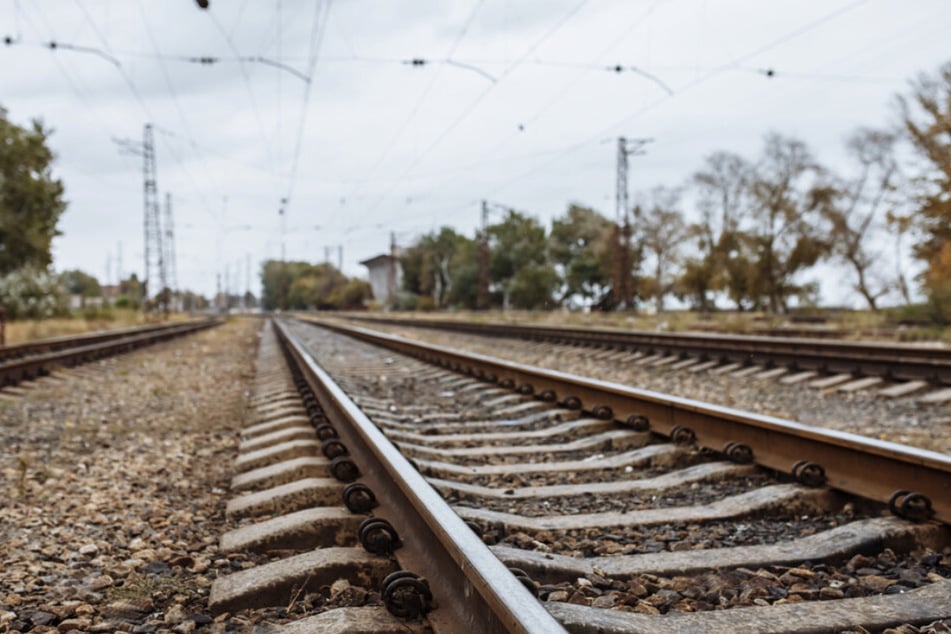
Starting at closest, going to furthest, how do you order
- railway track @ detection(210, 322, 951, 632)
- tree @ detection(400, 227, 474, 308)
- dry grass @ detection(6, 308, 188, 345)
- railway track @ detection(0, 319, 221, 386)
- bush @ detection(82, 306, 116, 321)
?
1. railway track @ detection(210, 322, 951, 632)
2. railway track @ detection(0, 319, 221, 386)
3. dry grass @ detection(6, 308, 188, 345)
4. bush @ detection(82, 306, 116, 321)
5. tree @ detection(400, 227, 474, 308)

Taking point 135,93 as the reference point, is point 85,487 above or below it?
below

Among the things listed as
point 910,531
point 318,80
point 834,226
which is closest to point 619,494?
point 910,531

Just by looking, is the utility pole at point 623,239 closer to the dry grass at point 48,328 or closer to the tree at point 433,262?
the dry grass at point 48,328

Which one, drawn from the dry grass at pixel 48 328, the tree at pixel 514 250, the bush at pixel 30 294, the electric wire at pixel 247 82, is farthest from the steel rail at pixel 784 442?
the tree at pixel 514 250

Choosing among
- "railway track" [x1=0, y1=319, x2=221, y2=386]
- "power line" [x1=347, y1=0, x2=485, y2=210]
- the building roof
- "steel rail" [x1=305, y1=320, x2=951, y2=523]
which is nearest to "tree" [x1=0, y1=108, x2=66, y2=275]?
"power line" [x1=347, y1=0, x2=485, y2=210]

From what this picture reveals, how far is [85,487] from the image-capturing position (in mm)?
3822

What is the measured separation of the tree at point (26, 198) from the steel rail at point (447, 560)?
3437 cm

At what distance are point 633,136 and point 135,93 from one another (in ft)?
67.5

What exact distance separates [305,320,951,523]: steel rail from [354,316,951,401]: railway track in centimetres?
296

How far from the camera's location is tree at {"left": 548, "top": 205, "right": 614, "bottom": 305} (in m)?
57.9

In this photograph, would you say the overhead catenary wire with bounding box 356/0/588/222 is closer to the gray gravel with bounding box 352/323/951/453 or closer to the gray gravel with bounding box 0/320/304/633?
the gray gravel with bounding box 352/323/951/453

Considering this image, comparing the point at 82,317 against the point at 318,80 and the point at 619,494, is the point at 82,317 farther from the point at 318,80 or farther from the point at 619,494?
the point at 619,494

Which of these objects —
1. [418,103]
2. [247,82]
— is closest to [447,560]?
[247,82]

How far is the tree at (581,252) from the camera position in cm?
5788
